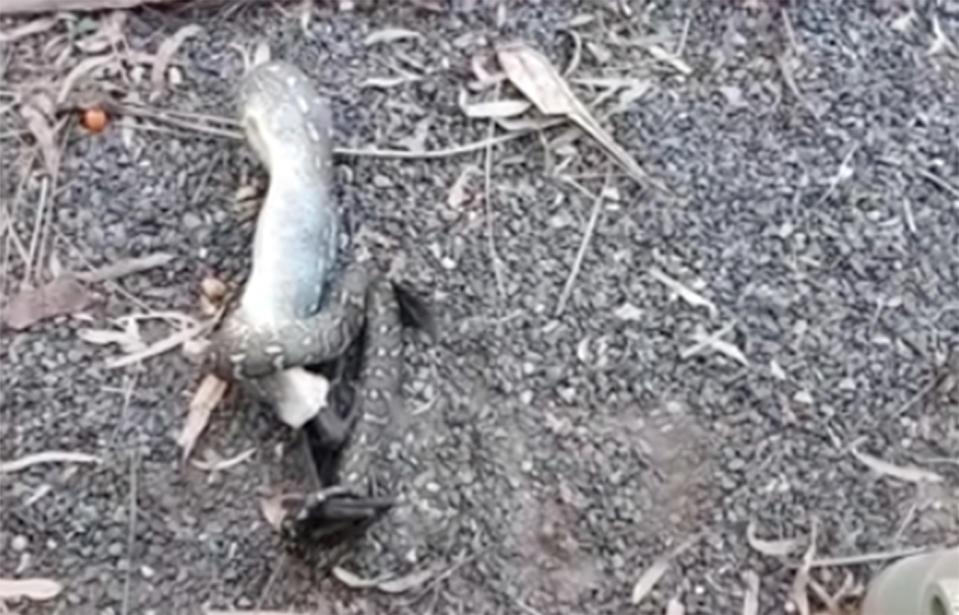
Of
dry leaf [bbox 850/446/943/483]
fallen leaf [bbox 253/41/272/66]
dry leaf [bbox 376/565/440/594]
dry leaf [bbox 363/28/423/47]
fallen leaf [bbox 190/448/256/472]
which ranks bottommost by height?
dry leaf [bbox 376/565/440/594]

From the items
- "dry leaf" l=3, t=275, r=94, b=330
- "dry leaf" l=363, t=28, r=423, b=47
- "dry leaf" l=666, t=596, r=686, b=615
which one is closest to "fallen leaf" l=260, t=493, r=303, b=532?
"dry leaf" l=3, t=275, r=94, b=330

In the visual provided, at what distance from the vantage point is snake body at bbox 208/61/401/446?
4.91 ft

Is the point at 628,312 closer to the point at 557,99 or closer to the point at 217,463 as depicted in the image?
the point at 557,99

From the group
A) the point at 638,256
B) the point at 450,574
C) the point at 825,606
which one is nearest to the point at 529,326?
the point at 638,256

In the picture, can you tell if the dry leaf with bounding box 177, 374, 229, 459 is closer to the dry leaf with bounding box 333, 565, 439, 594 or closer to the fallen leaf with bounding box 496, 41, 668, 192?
the dry leaf with bounding box 333, 565, 439, 594

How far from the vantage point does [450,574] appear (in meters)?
1.51

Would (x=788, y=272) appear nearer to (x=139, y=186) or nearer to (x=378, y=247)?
(x=378, y=247)

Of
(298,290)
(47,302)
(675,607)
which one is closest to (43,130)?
(47,302)

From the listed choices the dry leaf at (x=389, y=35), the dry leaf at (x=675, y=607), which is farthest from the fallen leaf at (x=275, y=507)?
the dry leaf at (x=389, y=35)

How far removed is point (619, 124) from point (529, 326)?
23 cm

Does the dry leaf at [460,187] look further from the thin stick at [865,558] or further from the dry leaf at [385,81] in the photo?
the thin stick at [865,558]

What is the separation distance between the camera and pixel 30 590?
1.50 meters

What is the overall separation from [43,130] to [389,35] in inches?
14.1

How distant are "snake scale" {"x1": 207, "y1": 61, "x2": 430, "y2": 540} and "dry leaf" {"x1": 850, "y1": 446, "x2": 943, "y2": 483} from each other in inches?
17.7
